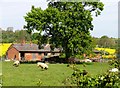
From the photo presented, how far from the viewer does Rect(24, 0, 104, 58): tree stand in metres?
38.1

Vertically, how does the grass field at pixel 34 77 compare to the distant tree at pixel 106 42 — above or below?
below

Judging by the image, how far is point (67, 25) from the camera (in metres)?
38.7

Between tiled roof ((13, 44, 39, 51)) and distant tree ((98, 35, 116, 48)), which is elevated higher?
distant tree ((98, 35, 116, 48))

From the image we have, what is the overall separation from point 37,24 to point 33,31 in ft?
6.00

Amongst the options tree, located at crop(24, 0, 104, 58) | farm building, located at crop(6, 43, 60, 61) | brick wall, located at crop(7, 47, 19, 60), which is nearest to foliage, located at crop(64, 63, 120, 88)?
tree, located at crop(24, 0, 104, 58)

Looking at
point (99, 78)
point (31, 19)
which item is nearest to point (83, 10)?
point (31, 19)

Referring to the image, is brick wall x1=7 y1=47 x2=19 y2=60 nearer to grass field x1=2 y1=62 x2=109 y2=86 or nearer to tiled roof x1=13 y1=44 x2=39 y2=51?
tiled roof x1=13 y1=44 x2=39 y2=51

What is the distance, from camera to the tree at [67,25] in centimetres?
3812

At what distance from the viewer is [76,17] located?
38875 mm

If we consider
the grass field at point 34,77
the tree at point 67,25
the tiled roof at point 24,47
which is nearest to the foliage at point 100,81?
the grass field at point 34,77

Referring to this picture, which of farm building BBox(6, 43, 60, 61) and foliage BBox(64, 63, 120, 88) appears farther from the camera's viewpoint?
farm building BBox(6, 43, 60, 61)

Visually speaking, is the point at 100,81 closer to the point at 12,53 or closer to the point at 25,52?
the point at 25,52

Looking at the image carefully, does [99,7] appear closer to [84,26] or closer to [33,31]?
[84,26]

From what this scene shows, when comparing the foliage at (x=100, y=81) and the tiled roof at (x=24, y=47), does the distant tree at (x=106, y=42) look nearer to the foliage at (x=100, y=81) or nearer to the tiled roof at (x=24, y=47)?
the tiled roof at (x=24, y=47)
